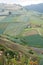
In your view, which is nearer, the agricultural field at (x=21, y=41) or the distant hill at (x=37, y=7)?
the agricultural field at (x=21, y=41)

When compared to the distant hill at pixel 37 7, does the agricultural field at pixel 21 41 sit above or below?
above

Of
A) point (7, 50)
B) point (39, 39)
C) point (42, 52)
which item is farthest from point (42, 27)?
point (7, 50)

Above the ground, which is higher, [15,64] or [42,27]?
[15,64]

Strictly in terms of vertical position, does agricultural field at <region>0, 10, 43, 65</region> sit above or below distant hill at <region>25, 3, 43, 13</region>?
above

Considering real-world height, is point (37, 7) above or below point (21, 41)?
below

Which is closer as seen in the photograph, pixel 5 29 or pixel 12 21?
pixel 5 29

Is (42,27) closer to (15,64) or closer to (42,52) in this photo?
(42,52)

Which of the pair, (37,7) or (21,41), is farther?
(37,7)

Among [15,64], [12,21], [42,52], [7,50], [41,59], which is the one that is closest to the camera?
[15,64]

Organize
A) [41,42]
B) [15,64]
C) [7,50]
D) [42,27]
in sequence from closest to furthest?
[15,64] < [7,50] < [41,42] < [42,27]

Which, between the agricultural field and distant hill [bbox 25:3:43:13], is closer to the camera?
the agricultural field
